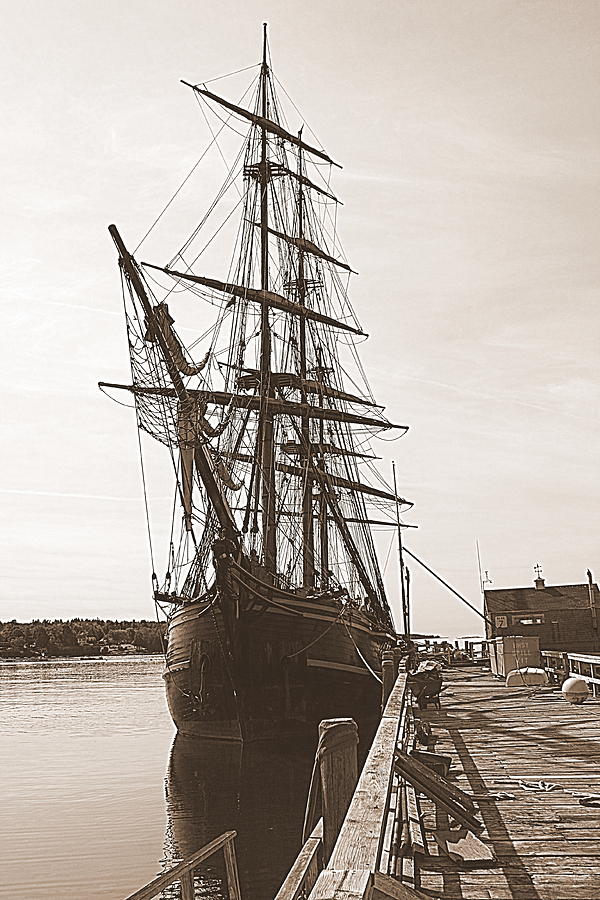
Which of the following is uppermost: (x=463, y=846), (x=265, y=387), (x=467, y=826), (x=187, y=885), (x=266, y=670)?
(x=265, y=387)

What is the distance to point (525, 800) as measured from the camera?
360 inches

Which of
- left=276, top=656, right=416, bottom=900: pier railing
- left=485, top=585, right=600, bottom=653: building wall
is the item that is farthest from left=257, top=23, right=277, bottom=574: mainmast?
left=276, top=656, right=416, bottom=900: pier railing

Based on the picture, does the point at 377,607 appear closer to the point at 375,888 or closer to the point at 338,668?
the point at 338,668

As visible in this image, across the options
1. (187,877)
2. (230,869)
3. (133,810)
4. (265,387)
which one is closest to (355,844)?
(187,877)

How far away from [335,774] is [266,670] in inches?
905

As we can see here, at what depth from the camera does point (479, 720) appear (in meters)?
16.9

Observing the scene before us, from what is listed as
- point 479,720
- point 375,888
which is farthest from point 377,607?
point 375,888

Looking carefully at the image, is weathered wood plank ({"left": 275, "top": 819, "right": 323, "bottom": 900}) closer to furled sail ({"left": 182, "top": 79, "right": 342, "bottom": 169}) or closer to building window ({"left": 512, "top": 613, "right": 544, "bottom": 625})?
furled sail ({"left": 182, "top": 79, "right": 342, "bottom": 169})

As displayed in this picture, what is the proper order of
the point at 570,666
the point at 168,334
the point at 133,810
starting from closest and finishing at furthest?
the point at 133,810, the point at 570,666, the point at 168,334

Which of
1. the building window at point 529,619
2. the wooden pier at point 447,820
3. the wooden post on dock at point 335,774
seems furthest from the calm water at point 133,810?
the building window at point 529,619

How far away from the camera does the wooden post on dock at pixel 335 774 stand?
512 centimetres

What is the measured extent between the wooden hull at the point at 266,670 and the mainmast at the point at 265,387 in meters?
3.96

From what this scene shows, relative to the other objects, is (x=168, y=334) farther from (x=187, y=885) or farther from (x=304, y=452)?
(x=187, y=885)

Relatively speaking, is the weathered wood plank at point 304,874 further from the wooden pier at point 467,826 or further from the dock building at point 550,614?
the dock building at point 550,614
